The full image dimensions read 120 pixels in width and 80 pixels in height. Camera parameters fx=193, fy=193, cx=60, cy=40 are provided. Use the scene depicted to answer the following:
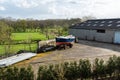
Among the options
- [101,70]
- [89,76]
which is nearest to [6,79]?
[89,76]

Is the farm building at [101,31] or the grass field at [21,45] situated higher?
the farm building at [101,31]

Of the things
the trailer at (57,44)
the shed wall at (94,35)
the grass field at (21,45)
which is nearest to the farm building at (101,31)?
the shed wall at (94,35)

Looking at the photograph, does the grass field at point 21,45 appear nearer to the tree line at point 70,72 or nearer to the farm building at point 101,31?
the farm building at point 101,31

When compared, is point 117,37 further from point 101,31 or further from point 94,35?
point 94,35

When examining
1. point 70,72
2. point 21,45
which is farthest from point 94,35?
point 70,72

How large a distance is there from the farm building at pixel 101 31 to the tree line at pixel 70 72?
1676 cm

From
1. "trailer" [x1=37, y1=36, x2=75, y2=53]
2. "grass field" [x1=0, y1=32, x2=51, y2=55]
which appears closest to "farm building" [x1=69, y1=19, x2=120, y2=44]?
"trailer" [x1=37, y1=36, x2=75, y2=53]

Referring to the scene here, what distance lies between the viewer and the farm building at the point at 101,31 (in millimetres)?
29094

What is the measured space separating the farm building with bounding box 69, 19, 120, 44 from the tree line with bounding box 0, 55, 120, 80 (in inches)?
660

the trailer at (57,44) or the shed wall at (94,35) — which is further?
the shed wall at (94,35)

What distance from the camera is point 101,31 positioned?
32.1 m

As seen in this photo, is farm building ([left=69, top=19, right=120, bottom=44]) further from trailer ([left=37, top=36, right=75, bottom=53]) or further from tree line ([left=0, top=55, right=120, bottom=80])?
tree line ([left=0, top=55, right=120, bottom=80])

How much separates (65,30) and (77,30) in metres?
8.26

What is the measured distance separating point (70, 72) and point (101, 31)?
21.7 m
